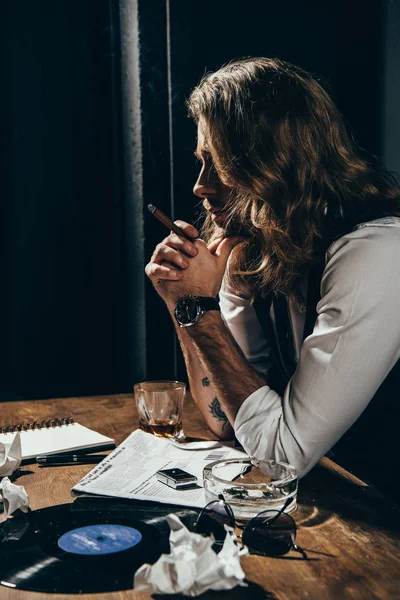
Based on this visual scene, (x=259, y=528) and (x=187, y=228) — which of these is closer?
(x=259, y=528)

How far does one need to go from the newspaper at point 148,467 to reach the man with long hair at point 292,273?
100 millimetres

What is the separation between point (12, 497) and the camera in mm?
1065

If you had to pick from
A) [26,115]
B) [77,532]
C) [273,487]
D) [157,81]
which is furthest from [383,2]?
[77,532]

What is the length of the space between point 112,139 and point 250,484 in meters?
1.92

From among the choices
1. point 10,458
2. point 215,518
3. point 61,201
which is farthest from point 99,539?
point 61,201

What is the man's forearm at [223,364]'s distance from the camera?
141cm

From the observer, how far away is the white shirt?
1.29 metres

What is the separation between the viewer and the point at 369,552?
0.95 metres

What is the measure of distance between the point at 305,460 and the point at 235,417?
0.57 feet

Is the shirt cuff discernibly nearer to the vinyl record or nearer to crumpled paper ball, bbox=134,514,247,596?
the vinyl record

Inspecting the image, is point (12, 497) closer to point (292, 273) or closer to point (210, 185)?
point (292, 273)

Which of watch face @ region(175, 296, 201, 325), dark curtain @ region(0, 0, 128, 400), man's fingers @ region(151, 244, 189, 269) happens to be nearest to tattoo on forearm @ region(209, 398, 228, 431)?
watch face @ region(175, 296, 201, 325)

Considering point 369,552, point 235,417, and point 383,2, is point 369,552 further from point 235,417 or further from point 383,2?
point 383,2

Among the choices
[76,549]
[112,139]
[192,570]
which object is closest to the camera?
[192,570]
